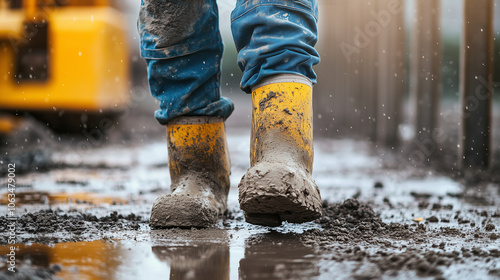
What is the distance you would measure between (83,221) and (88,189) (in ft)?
2.77

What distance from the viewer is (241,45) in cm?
149

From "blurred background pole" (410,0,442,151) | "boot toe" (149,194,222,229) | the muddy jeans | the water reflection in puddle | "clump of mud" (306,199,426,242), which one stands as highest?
"blurred background pole" (410,0,442,151)

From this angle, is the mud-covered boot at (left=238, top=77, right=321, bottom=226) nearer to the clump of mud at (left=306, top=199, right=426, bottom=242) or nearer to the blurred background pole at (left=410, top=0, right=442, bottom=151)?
the clump of mud at (left=306, top=199, right=426, bottom=242)

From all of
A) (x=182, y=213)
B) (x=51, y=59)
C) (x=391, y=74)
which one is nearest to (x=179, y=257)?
(x=182, y=213)

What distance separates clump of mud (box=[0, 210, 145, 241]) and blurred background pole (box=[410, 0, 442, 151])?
3.11 m

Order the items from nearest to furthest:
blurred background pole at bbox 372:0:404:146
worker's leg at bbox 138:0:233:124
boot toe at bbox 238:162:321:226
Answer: boot toe at bbox 238:162:321:226 → worker's leg at bbox 138:0:233:124 → blurred background pole at bbox 372:0:404:146

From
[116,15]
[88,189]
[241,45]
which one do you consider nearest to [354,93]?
[116,15]

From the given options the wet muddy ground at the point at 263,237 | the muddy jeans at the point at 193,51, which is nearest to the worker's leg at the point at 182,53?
the muddy jeans at the point at 193,51

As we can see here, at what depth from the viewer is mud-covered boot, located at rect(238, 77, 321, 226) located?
1.24m

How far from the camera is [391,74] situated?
523 centimetres

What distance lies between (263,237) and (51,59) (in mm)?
3855

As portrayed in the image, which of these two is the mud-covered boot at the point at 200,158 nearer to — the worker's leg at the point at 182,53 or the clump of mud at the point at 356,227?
the worker's leg at the point at 182,53

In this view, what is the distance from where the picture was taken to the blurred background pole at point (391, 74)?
4977 millimetres

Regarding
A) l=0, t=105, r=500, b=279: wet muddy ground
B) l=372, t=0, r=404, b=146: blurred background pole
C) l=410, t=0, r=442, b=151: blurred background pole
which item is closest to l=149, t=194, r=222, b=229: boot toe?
l=0, t=105, r=500, b=279: wet muddy ground
